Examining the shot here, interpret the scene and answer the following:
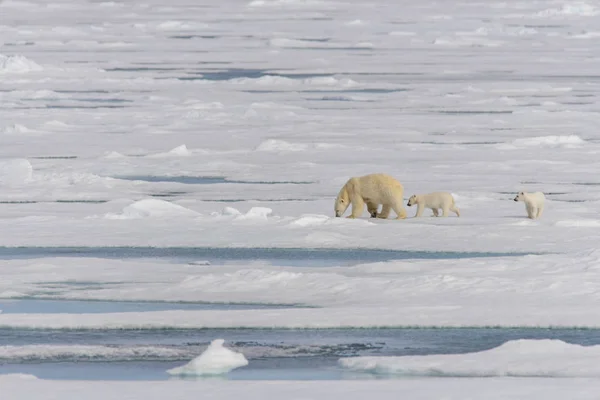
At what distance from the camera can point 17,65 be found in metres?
26.6

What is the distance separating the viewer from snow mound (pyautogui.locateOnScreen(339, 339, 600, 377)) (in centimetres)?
571

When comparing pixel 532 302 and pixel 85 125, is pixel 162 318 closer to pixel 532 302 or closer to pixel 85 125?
pixel 532 302

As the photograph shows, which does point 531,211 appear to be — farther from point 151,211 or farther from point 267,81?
point 267,81

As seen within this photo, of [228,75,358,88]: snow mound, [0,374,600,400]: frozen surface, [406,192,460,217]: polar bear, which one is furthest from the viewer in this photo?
[228,75,358,88]: snow mound

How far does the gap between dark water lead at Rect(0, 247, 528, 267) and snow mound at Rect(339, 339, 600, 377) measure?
2521 millimetres

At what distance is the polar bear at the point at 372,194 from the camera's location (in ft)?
32.3

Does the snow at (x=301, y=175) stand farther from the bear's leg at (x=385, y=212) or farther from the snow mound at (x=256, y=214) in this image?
the bear's leg at (x=385, y=212)

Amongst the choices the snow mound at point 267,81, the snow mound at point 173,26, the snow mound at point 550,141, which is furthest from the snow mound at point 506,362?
the snow mound at point 173,26

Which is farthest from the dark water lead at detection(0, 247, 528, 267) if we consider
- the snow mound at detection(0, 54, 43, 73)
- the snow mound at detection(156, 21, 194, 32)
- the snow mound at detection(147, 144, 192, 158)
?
the snow mound at detection(156, 21, 194, 32)

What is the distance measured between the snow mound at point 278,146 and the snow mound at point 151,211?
4.66 m

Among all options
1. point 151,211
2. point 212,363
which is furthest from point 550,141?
point 212,363

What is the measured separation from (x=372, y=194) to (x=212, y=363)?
14.1 feet

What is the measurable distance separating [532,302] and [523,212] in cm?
342

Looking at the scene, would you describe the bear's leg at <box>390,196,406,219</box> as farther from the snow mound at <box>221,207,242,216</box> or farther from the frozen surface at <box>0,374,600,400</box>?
the frozen surface at <box>0,374,600,400</box>
